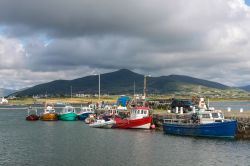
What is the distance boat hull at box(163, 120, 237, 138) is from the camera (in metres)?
57.4

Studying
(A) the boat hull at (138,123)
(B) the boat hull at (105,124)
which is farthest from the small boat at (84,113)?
(A) the boat hull at (138,123)

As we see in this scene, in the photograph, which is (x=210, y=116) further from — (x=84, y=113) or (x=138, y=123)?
(x=84, y=113)

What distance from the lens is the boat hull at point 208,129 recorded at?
5738cm

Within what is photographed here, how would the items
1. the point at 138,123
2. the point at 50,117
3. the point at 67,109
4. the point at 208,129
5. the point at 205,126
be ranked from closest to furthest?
the point at 208,129, the point at 205,126, the point at 138,123, the point at 50,117, the point at 67,109

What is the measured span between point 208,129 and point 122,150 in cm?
1502

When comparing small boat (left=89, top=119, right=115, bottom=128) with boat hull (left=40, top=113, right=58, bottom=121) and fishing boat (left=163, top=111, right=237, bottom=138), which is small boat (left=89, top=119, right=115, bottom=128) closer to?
fishing boat (left=163, top=111, right=237, bottom=138)

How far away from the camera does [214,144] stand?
54.2 metres

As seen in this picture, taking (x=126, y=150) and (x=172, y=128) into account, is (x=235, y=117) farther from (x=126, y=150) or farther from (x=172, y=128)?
(x=126, y=150)

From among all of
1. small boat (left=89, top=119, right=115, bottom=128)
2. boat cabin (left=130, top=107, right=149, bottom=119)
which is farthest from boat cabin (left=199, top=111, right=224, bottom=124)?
small boat (left=89, top=119, right=115, bottom=128)

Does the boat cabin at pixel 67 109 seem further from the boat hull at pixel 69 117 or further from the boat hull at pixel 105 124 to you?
the boat hull at pixel 105 124

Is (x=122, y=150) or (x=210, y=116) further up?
(x=210, y=116)

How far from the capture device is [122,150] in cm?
5138

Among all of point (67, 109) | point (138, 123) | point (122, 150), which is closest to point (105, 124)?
point (138, 123)

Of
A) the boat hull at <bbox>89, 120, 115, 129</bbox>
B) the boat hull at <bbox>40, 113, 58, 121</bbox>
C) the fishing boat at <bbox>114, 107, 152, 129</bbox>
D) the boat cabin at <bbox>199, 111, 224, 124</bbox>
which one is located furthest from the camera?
the boat hull at <bbox>40, 113, 58, 121</bbox>
